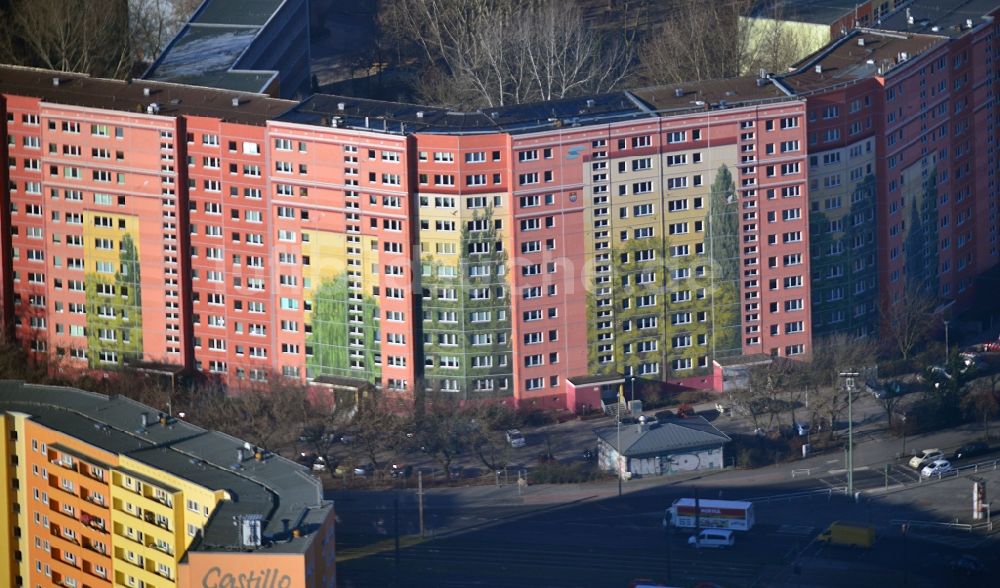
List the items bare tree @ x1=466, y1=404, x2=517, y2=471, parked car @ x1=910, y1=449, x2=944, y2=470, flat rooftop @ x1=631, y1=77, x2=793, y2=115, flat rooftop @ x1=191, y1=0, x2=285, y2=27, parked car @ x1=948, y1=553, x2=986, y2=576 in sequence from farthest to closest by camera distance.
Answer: flat rooftop @ x1=191, y1=0, x2=285, y2=27
flat rooftop @ x1=631, y1=77, x2=793, y2=115
bare tree @ x1=466, y1=404, x2=517, y2=471
parked car @ x1=910, y1=449, x2=944, y2=470
parked car @ x1=948, y1=553, x2=986, y2=576

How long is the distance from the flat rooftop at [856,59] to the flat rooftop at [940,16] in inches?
77.2

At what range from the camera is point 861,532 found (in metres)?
122

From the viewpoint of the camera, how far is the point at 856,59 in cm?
14550

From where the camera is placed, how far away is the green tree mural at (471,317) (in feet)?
450

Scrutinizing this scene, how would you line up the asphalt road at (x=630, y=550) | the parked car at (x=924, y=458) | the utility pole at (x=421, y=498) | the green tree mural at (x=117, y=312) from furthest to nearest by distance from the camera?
the green tree mural at (x=117, y=312) < the parked car at (x=924, y=458) < the utility pole at (x=421, y=498) < the asphalt road at (x=630, y=550)

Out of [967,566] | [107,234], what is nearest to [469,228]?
[107,234]

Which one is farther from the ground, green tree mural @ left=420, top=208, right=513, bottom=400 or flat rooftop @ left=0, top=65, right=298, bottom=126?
flat rooftop @ left=0, top=65, right=298, bottom=126

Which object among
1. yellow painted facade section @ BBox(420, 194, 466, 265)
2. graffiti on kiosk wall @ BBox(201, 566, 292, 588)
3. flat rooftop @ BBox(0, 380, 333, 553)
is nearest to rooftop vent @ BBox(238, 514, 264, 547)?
flat rooftop @ BBox(0, 380, 333, 553)

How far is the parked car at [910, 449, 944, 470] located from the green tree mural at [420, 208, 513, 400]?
19.4 m

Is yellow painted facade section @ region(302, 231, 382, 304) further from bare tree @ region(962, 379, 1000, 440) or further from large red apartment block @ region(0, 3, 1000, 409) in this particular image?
bare tree @ region(962, 379, 1000, 440)

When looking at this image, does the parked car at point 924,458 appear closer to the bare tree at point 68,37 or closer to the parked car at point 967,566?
the parked car at point 967,566

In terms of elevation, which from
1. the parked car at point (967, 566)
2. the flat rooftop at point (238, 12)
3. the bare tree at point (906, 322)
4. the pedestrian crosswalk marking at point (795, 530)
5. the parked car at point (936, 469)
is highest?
the flat rooftop at point (238, 12)

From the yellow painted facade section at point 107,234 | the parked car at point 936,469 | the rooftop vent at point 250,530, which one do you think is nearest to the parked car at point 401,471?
the yellow painted facade section at point 107,234

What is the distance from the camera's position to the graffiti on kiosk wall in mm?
104500
